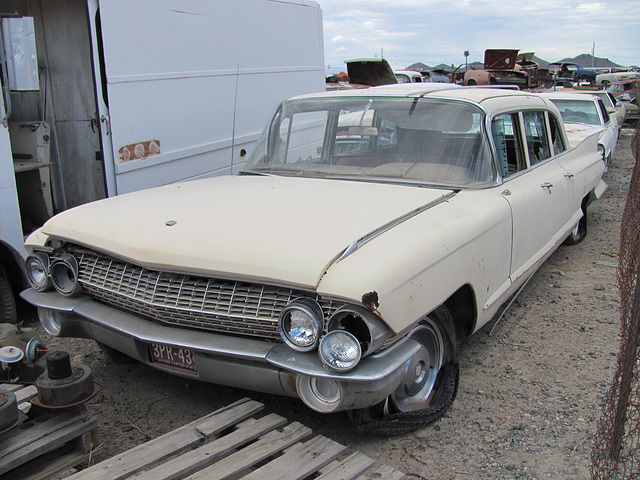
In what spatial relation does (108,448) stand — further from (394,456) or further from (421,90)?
(421,90)

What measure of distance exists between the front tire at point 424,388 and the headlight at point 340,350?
45 cm

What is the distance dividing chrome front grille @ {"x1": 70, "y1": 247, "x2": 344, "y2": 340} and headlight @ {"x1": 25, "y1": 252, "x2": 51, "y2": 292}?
0.37m

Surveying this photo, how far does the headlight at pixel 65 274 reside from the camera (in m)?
3.30

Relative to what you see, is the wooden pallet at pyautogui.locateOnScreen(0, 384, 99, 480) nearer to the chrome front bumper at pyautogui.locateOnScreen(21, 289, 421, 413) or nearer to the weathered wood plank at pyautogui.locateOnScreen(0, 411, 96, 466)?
the weathered wood plank at pyautogui.locateOnScreen(0, 411, 96, 466)

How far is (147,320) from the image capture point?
10.1 feet

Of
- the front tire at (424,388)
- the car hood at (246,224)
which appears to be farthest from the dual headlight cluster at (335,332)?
the front tire at (424,388)

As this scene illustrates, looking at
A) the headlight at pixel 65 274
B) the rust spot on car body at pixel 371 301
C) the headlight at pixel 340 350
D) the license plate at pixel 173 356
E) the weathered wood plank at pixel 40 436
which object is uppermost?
the rust spot on car body at pixel 371 301

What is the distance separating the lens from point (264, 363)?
9.00ft

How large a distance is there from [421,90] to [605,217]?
4.95 meters

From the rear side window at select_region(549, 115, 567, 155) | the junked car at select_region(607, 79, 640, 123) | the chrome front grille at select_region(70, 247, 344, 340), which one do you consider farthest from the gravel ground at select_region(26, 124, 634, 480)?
the junked car at select_region(607, 79, 640, 123)

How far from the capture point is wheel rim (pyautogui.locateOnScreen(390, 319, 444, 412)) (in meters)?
3.11

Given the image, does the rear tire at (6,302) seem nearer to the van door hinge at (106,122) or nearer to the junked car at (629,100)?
the van door hinge at (106,122)

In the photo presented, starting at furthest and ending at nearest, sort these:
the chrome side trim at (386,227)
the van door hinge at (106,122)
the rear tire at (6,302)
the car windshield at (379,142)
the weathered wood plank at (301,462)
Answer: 1. the van door hinge at (106,122)
2. the rear tire at (6,302)
3. the car windshield at (379,142)
4. the chrome side trim at (386,227)
5. the weathered wood plank at (301,462)

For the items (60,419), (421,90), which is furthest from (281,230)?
(421,90)
